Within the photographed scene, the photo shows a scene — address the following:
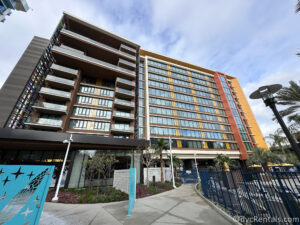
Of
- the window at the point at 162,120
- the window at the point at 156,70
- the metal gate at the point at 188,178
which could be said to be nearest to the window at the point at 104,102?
the window at the point at 162,120

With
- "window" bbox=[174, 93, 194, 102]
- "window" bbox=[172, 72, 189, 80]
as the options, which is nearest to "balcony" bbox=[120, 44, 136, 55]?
"window" bbox=[172, 72, 189, 80]

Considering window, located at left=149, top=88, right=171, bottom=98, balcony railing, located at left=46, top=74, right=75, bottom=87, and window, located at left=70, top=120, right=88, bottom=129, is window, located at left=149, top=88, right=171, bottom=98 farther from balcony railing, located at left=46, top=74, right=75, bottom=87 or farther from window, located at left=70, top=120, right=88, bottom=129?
balcony railing, located at left=46, top=74, right=75, bottom=87

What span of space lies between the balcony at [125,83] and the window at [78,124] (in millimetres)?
12628

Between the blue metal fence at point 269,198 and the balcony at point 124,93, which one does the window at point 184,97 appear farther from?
the blue metal fence at point 269,198

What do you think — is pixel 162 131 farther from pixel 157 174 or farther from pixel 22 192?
pixel 22 192

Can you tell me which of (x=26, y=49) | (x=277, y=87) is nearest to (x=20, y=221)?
(x=277, y=87)

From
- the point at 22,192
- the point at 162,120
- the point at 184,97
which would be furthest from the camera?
the point at 184,97

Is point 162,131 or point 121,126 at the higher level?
point 121,126

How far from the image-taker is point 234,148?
37812 mm

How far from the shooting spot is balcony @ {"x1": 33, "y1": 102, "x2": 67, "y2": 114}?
2214 cm

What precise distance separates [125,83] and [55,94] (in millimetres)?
15298

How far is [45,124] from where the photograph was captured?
21000 millimetres

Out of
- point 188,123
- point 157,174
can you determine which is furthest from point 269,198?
point 188,123

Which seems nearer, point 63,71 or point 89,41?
point 63,71
